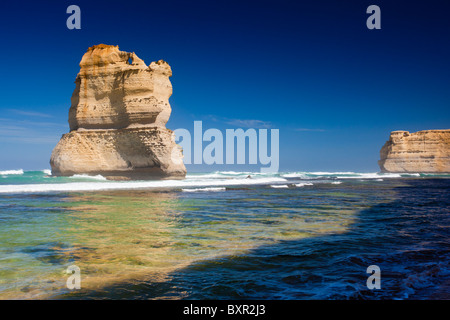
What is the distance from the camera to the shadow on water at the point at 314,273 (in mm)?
3344

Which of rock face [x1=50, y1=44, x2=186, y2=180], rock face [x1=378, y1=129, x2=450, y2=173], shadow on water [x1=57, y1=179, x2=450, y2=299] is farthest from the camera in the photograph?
rock face [x1=378, y1=129, x2=450, y2=173]

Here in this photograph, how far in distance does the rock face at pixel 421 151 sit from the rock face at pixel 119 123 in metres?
68.1

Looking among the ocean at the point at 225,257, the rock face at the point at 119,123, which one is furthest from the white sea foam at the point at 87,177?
the ocean at the point at 225,257

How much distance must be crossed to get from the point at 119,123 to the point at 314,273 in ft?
111

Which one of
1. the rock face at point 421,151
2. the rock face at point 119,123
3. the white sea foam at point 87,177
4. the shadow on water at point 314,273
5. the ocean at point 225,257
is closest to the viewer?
the shadow on water at point 314,273

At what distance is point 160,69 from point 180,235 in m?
30.1

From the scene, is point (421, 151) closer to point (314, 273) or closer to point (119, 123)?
point (119, 123)

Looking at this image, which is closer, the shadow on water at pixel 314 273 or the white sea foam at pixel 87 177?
the shadow on water at pixel 314 273

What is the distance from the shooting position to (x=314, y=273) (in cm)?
404

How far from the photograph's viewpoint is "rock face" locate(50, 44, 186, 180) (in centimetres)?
3322

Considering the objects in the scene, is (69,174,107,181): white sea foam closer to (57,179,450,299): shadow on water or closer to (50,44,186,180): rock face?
(50,44,186,180): rock face

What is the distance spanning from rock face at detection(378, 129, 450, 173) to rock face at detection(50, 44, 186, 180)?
68.1 metres

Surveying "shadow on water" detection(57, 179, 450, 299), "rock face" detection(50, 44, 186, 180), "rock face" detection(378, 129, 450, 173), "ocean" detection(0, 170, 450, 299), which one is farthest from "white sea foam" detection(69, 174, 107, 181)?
"rock face" detection(378, 129, 450, 173)

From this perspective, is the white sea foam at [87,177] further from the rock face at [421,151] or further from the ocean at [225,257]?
the rock face at [421,151]
